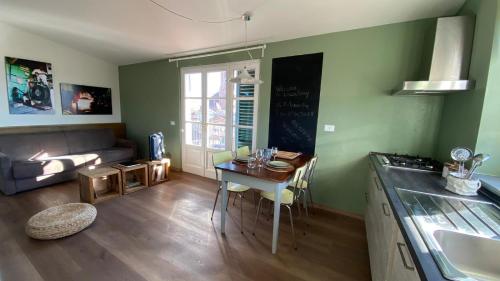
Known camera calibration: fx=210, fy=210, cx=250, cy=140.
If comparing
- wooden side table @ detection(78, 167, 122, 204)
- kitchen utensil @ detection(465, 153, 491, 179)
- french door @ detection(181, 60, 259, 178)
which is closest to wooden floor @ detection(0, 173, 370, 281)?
wooden side table @ detection(78, 167, 122, 204)

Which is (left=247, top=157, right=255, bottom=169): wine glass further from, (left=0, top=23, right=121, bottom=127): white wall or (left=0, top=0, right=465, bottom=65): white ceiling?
(left=0, top=23, right=121, bottom=127): white wall

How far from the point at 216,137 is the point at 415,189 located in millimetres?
3196

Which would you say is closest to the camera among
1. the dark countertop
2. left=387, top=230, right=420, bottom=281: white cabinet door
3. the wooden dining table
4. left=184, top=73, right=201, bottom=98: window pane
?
the dark countertop

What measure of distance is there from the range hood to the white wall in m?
5.86

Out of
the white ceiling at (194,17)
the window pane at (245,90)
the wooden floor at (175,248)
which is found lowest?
the wooden floor at (175,248)

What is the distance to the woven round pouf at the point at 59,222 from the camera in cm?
214

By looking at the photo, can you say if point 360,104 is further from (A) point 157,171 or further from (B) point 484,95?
(A) point 157,171

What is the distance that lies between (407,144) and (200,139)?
11.2ft

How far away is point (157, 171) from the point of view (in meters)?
3.87

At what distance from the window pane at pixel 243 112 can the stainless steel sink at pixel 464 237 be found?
270 centimetres

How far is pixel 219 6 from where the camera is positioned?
7.88 ft

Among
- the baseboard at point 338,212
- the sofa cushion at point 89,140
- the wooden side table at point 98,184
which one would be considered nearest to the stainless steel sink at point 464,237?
the baseboard at point 338,212

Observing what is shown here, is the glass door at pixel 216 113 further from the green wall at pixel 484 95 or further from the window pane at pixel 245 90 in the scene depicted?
the green wall at pixel 484 95

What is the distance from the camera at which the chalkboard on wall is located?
9.77ft
